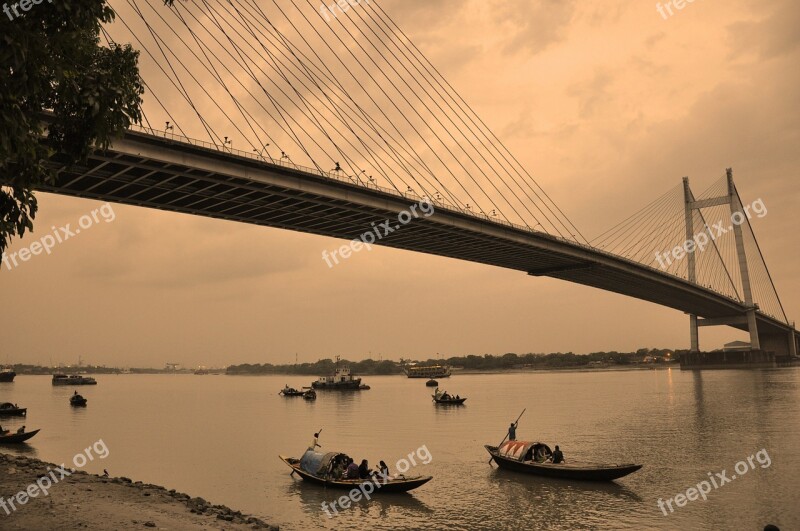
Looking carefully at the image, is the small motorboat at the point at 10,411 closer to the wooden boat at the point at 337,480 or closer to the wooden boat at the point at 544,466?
the wooden boat at the point at 337,480

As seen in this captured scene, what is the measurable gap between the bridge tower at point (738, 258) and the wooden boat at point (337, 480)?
94.0 metres

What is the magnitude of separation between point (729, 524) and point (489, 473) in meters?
9.98

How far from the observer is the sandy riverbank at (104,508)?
1516 centimetres

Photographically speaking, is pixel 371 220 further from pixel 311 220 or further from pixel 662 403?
pixel 662 403

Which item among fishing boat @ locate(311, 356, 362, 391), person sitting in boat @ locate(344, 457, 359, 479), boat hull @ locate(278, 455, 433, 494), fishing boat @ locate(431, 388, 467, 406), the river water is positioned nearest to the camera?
the river water

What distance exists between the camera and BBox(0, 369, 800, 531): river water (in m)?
19.0

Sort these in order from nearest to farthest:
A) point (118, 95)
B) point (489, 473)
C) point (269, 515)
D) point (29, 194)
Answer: point (29, 194) → point (118, 95) → point (269, 515) → point (489, 473)

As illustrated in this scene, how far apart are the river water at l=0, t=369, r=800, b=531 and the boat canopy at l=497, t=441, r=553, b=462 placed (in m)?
0.82

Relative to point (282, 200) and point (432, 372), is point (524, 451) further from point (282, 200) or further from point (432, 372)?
point (432, 372)

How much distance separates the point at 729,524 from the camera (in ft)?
57.7

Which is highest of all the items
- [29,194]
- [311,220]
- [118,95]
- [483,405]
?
[311,220]

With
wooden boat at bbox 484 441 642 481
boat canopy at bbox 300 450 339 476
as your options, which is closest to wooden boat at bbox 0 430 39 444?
boat canopy at bbox 300 450 339 476

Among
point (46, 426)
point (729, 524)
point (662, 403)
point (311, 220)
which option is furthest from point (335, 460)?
point (662, 403)

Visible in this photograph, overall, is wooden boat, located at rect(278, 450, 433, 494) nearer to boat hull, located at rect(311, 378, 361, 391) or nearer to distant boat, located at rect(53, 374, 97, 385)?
boat hull, located at rect(311, 378, 361, 391)
